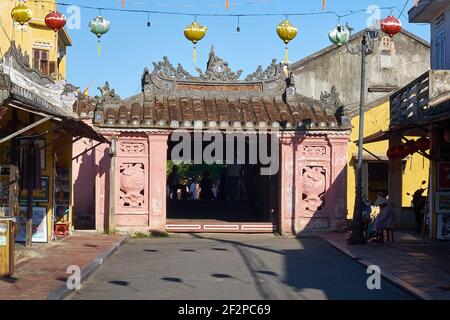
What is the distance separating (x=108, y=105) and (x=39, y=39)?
40.7 ft

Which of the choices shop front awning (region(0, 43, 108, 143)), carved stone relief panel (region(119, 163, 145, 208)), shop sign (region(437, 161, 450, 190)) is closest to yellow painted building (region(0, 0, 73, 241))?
shop front awning (region(0, 43, 108, 143))

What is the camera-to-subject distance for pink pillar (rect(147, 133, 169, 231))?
923 inches

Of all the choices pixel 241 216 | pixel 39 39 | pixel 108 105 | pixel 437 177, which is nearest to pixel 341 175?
pixel 437 177

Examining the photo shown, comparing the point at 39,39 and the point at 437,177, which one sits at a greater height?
the point at 39,39

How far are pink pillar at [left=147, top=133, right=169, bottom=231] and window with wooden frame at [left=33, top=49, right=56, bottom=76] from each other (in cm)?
1316

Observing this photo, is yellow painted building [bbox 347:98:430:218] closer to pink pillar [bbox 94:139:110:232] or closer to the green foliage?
pink pillar [bbox 94:139:110:232]

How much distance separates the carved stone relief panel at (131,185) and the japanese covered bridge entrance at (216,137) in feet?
0.10

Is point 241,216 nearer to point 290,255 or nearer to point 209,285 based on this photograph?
point 290,255

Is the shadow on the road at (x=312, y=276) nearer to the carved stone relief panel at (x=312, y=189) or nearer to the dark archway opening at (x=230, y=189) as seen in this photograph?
the carved stone relief panel at (x=312, y=189)

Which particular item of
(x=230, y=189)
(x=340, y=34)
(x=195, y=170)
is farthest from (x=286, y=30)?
(x=195, y=170)

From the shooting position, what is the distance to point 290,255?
1847 centimetres

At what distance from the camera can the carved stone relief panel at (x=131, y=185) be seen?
76.8 feet

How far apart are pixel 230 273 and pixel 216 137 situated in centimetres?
1104

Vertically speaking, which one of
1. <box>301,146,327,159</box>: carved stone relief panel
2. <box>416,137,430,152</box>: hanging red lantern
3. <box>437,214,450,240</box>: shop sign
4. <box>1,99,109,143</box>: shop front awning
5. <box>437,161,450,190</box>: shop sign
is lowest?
<box>437,214,450,240</box>: shop sign
